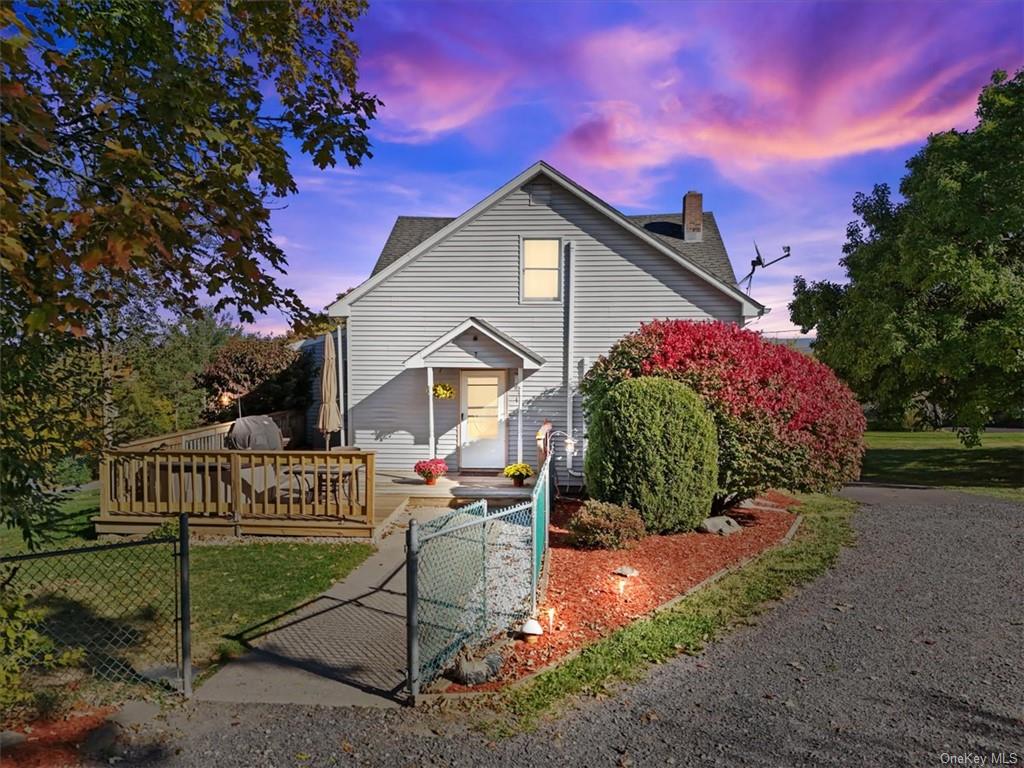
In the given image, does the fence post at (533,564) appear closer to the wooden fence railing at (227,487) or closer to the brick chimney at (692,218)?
the wooden fence railing at (227,487)

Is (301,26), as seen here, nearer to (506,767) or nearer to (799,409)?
(506,767)

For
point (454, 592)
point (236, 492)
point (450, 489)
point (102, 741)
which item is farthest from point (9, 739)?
point (450, 489)

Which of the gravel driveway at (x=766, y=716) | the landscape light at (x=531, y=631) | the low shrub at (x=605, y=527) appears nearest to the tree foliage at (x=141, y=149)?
the gravel driveway at (x=766, y=716)

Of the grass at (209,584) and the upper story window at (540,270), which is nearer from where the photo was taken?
the grass at (209,584)

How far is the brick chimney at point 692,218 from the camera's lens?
16125mm

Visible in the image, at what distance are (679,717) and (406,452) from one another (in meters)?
10.4

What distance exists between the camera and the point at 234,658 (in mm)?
5004

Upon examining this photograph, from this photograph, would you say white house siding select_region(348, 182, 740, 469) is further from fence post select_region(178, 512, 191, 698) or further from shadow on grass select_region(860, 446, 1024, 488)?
fence post select_region(178, 512, 191, 698)

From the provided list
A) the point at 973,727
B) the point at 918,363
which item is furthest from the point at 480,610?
the point at 918,363

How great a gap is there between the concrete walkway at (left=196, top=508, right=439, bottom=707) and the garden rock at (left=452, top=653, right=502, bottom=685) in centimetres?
50

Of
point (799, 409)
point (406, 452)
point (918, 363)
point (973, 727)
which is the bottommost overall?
point (973, 727)

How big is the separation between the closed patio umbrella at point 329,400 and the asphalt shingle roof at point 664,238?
2758mm

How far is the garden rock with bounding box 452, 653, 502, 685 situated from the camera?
4523 mm

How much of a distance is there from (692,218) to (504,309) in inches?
265
